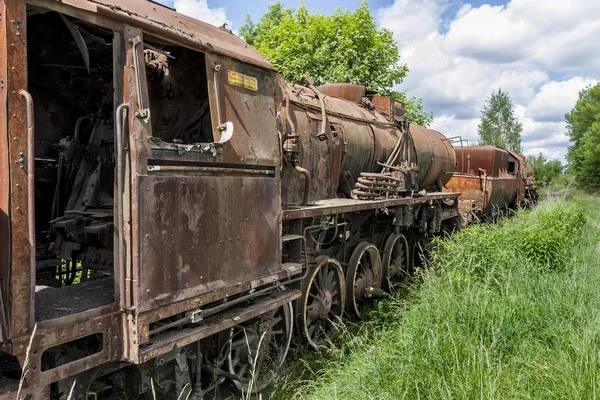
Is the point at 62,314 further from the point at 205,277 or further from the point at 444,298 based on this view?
the point at 444,298

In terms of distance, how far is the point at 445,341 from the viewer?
3812mm

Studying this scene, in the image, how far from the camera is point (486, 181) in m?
13.0

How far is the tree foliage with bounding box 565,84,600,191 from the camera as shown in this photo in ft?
110

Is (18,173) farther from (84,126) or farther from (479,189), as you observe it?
(479,189)

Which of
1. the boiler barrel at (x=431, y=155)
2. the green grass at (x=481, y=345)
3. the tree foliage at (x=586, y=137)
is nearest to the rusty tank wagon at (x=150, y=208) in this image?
the green grass at (x=481, y=345)

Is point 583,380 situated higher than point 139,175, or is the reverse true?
point 139,175

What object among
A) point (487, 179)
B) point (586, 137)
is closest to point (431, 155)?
point (487, 179)

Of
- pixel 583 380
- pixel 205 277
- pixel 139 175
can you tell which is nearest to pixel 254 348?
pixel 205 277

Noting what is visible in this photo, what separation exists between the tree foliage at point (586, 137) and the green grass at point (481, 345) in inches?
1280

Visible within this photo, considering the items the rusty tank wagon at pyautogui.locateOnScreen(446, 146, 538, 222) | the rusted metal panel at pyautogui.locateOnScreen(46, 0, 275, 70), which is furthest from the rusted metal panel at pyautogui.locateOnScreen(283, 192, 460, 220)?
the rusty tank wagon at pyautogui.locateOnScreen(446, 146, 538, 222)

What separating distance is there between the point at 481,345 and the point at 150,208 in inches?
106

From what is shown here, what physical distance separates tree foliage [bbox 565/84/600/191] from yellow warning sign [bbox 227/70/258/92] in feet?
117

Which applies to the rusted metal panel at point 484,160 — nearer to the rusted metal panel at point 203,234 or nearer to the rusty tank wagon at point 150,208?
the rusty tank wagon at point 150,208

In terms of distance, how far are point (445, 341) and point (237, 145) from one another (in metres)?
2.33
